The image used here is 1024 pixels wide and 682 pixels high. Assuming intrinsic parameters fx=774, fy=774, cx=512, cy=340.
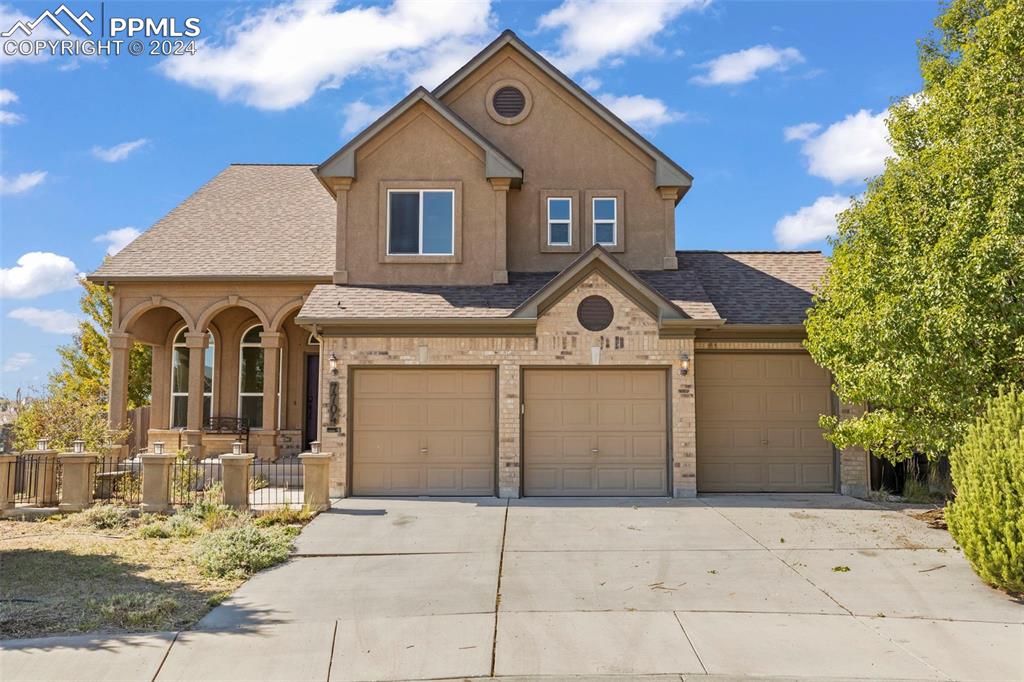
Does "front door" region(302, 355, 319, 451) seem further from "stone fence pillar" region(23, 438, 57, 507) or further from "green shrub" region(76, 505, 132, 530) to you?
"green shrub" region(76, 505, 132, 530)

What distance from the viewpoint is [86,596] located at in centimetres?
795

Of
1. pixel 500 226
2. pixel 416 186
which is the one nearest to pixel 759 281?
pixel 500 226

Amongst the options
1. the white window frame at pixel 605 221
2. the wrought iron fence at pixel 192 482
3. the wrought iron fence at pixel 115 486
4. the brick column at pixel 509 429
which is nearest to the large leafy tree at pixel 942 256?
the white window frame at pixel 605 221

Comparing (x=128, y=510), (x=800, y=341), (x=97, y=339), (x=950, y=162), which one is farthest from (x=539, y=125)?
(x=97, y=339)

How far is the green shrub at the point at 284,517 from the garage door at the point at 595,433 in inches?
163

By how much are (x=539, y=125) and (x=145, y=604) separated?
41.6ft

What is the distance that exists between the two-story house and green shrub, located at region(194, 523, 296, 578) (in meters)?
4.08

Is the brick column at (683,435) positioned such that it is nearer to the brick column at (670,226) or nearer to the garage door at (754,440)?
the garage door at (754,440)

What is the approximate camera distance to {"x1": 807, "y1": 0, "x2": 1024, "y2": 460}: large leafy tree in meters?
10.2

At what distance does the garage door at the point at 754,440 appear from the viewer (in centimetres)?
1490

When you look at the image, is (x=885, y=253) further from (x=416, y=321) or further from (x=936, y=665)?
(x=416, y=321)

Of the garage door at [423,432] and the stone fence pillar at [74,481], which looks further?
the garage door at [423,432]

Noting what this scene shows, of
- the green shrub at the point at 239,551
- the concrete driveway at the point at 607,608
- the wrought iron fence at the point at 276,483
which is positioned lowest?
the concrete driveway at the point at 607,608

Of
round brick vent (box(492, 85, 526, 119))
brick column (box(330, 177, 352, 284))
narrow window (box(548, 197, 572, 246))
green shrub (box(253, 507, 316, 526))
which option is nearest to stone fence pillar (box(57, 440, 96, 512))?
green shrub (box(253, 507, 316, 526))
